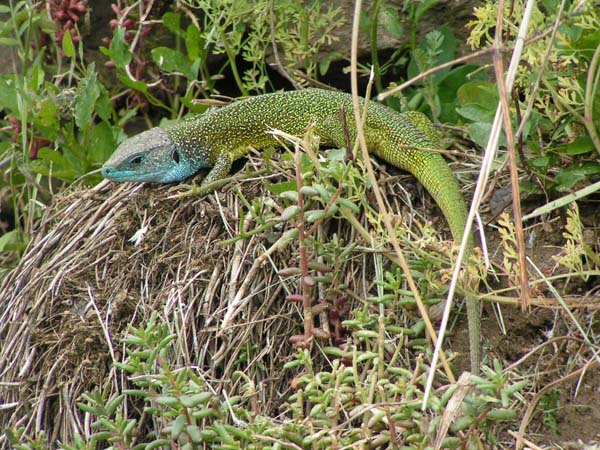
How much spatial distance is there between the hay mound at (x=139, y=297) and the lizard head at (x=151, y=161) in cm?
7

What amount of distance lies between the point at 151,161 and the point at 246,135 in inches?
16.7

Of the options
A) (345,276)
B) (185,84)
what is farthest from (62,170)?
(345,276)

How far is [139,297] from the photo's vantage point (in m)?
3.07

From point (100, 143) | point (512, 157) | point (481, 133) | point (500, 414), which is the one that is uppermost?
point (512, 157)

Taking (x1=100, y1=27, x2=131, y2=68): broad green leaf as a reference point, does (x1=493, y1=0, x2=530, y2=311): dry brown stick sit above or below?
above

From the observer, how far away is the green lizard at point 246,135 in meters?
3.34

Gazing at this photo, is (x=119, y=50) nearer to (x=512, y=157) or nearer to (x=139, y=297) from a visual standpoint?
(x=139, y=297)

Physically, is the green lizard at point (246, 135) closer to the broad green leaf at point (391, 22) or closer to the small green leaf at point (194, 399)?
the broad green leaf at point (391, 22)

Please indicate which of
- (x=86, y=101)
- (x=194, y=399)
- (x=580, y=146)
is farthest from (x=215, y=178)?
(x=580, y=146)

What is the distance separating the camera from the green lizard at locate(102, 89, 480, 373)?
3336mm

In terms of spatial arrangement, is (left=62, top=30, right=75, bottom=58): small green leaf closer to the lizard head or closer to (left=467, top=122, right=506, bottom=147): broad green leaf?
the lizard head

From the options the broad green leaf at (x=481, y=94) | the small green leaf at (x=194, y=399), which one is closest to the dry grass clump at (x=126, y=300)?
the small green leaf at (x=194, y=399)

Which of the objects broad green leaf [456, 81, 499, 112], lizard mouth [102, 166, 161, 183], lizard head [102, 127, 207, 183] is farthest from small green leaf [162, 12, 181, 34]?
broad green leaf [456, 81, 499, 112]

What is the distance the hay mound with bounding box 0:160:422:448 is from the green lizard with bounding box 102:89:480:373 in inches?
4.9
